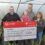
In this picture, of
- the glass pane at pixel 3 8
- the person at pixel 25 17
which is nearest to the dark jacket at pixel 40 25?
the person at pixel 25 17

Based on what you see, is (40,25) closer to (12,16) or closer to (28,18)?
(28,18)

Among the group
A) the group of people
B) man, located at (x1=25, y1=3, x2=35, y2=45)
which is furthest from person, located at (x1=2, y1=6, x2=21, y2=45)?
man, located at (x1=25, y1=3, x2=35, y2=45)

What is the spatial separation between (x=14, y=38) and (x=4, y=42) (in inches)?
3.6

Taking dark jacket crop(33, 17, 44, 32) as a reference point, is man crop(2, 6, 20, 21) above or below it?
above

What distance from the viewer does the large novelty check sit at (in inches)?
47.2

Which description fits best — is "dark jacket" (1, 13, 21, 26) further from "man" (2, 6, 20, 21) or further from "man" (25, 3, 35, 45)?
"man" (25, 3, 35, 45)

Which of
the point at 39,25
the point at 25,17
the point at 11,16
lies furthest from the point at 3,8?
the point at 39,25

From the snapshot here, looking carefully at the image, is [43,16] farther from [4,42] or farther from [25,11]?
[4,42]

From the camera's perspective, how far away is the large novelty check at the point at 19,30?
120cm

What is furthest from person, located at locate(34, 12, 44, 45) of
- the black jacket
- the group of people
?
the black jacket

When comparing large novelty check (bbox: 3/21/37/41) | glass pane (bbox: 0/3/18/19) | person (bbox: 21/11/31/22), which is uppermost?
glass pane (bbox: 0/3/18/19)

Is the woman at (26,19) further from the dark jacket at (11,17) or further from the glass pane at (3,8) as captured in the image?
the glass pane at (3,8)

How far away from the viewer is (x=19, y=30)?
122 cm

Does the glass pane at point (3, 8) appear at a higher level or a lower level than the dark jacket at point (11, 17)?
higher
